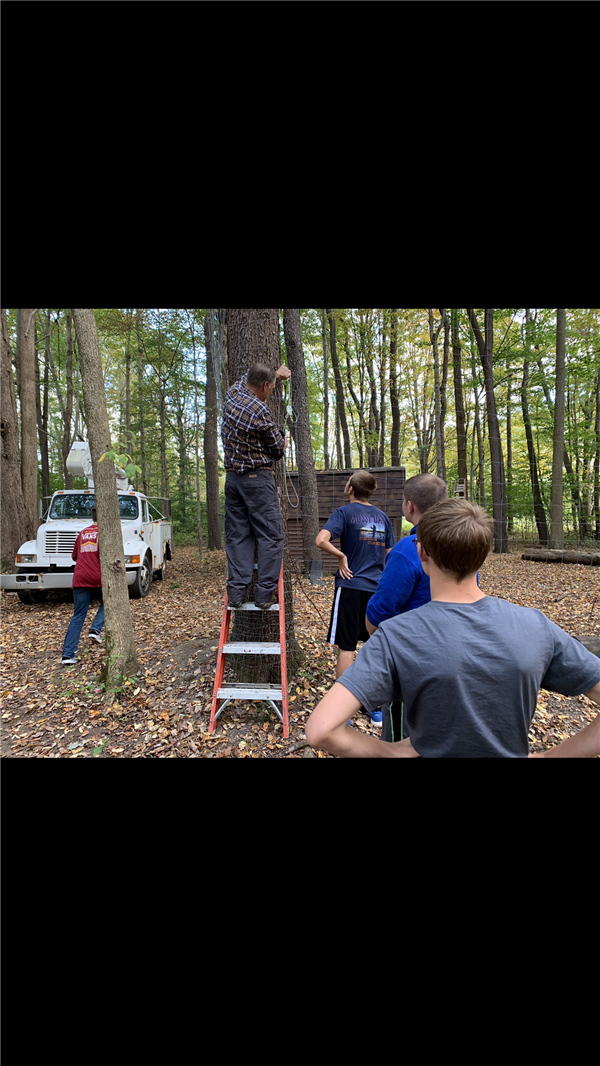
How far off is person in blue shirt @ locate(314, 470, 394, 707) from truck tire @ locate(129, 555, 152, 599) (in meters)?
5.26

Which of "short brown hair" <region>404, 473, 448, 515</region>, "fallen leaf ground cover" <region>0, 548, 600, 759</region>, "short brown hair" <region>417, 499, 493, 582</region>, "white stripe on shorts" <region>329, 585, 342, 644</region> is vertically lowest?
"fallen leaf ground cover" <region>0, 548, 600, 759</region>

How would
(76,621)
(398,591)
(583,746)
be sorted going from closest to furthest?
(583,746) → (398,591) → (76,621)

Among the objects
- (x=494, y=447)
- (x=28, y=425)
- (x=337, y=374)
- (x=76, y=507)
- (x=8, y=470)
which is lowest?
(x=76, y=507)

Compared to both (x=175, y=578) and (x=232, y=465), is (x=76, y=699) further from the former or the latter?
(x=175, y=578)

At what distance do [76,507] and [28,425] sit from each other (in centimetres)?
351

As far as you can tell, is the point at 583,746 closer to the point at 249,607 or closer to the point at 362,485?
the point at 249,607

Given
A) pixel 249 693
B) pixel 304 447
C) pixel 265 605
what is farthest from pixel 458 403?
pixel 249 693

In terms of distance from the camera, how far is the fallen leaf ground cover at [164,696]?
3.50m

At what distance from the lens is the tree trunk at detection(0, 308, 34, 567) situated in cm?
885

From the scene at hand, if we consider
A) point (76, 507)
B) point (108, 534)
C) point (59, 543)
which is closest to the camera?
point (108, 534)

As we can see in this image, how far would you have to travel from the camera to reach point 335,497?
9.97m

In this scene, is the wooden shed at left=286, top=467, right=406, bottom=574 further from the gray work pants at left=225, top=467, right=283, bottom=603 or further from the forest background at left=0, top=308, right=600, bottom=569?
the gray work pants at left=225, top=467, right=283, bottom=603

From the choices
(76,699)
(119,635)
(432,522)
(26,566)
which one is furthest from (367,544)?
(26,566)

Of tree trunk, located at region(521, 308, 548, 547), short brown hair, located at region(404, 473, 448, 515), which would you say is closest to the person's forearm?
short brown hair, located at region(404, 473, 448, 515)
